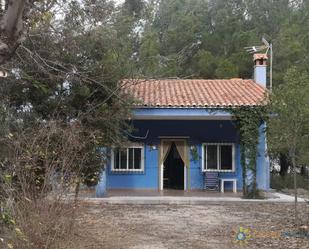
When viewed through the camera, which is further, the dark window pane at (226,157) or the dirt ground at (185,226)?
the dark window pane at (226,157)

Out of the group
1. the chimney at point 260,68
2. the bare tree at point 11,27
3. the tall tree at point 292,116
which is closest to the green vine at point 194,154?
the chimney at point 260,68

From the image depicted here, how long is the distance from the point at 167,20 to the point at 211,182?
56.9 ft

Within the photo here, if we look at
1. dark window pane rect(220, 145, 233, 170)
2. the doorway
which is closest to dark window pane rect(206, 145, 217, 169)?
dark window pane rect(220, 145, 233, 170)

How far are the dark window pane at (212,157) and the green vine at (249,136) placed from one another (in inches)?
110

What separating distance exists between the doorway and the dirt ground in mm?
4935

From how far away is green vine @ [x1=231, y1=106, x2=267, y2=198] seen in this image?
56.5 ft

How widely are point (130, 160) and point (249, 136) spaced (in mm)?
5196

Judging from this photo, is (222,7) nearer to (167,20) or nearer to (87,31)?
(167,20)

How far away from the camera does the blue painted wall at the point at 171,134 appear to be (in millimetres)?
20172

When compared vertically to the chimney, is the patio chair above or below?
below

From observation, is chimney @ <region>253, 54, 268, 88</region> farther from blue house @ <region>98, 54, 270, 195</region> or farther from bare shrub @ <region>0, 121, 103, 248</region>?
bare shrub @ <region>0, 121, 103, 248</region>

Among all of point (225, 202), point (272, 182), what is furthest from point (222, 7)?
point (225, 202)

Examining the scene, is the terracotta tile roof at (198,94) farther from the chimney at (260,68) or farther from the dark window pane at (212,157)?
the dark window pane at (212,157)

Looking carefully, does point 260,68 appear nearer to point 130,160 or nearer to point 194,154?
point 194,154
